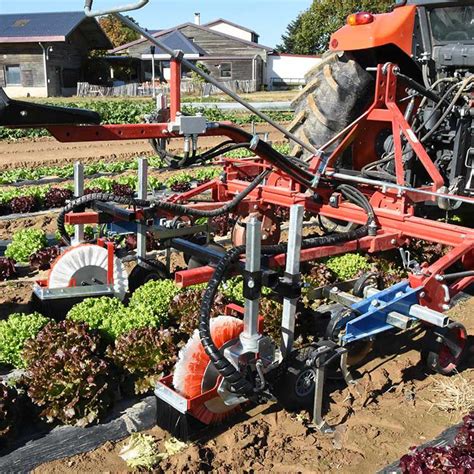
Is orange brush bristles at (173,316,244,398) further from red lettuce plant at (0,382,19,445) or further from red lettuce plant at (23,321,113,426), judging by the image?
red lettuce plant at (0,382,19,445)

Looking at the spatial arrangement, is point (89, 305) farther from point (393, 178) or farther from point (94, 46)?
point (94, 46)

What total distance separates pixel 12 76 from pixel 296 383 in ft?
105

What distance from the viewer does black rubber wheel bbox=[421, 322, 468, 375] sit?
3.53 m

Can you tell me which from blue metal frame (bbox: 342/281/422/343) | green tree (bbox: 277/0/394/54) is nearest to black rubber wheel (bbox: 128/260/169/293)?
blue metal frame (bbox: 342/281/422/343)

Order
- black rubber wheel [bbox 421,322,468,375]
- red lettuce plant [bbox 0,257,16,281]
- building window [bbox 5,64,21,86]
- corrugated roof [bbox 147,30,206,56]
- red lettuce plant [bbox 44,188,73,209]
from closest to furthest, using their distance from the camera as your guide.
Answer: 1. black rubber wheel [bbox 421,322,468,375]
2. red lettuce plant [bbox 0,257,16,281]
3. red lettuce plant [bbox 44,188,73,209]
4. building window [bbox 5,64,21,86]
5. corrugated roof [bbox 147,30,206,56]

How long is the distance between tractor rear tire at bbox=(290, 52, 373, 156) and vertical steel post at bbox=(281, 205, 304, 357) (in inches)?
→ 101

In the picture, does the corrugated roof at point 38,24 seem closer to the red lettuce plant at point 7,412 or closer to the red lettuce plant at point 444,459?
the red lettuce plant at point 7,412

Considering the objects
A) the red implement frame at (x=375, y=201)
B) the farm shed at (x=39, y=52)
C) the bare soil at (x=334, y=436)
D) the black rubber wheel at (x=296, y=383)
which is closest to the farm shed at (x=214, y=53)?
the farm shed at (x=39, y=52)

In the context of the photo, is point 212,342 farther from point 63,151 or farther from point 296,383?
point 63,151

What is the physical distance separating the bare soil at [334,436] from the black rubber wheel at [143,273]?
1508mm

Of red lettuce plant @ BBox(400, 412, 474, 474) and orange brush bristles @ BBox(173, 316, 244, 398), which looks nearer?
red lettuce plant @ BBox(400, 412, 474, 474)

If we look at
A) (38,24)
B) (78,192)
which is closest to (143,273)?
(78,192)

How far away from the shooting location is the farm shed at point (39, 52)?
30.6 m

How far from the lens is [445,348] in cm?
365
